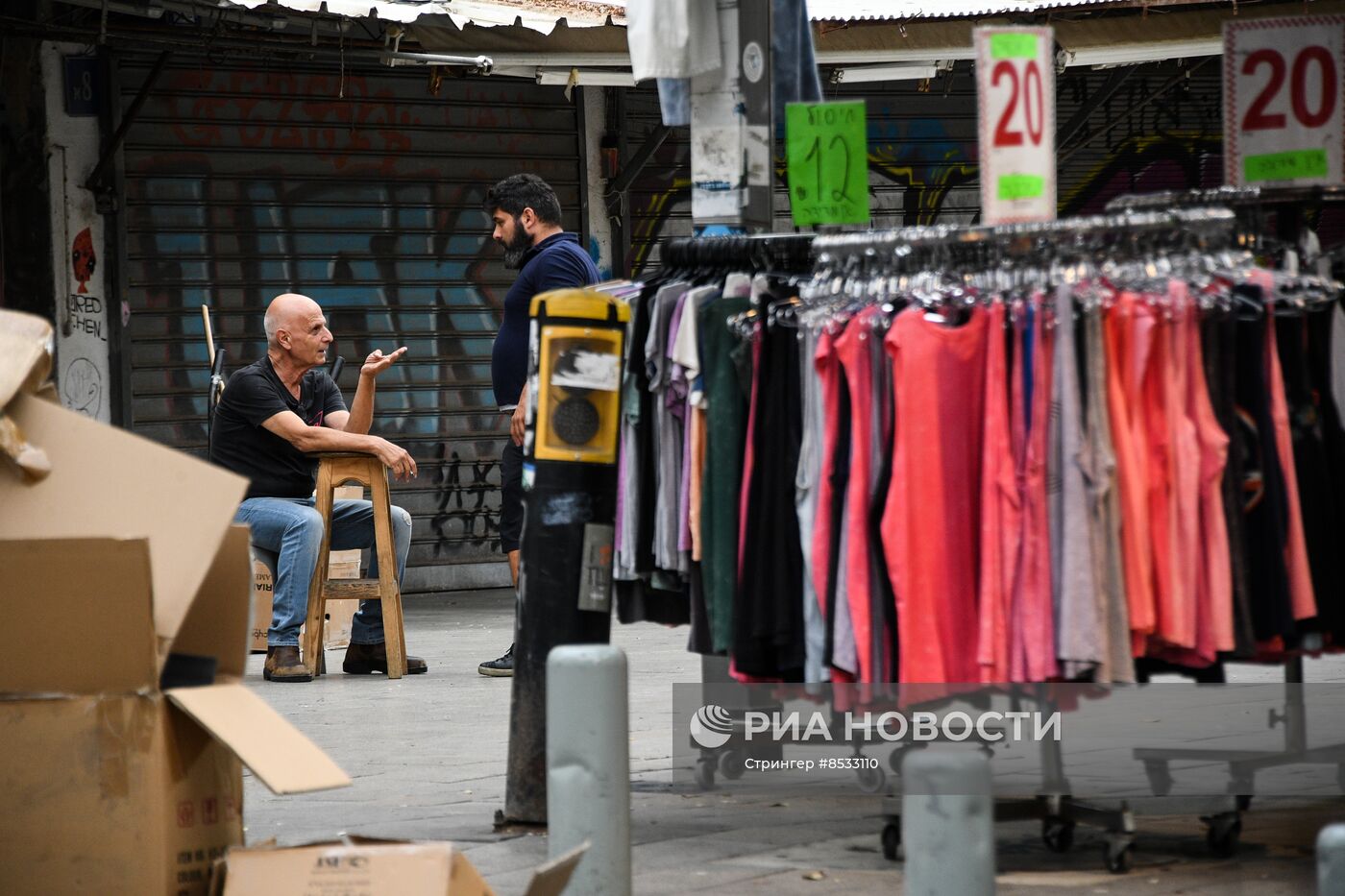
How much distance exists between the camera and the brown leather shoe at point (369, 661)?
8.83m

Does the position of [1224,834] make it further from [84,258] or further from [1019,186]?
[84,258]

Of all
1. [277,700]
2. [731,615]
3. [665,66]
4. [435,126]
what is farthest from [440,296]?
[731,615]

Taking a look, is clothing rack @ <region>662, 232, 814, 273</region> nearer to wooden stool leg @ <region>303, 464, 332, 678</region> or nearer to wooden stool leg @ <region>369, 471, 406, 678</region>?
wooden stool leg @ <region>369, 471, 406, 678</region>

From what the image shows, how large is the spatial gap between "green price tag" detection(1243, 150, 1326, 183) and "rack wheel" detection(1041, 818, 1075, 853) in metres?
1.82

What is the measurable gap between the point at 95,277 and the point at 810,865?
28.7ft

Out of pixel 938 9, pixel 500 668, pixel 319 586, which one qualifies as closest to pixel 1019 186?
pixel 500 668

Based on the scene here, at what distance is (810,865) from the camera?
4.59m

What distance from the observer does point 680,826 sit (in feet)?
16.9

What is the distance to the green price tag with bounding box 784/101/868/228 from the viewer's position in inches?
192

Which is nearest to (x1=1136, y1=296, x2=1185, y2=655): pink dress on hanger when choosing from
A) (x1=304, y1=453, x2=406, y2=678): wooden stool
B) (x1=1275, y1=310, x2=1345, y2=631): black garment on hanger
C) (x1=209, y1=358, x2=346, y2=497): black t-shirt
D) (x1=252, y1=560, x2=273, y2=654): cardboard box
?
(x1=1275, y1=310, x2=1345, y2=631): black garment on hanger

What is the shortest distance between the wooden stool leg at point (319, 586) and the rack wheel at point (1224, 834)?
4.90 m

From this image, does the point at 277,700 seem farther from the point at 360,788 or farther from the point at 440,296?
the point at 440,296

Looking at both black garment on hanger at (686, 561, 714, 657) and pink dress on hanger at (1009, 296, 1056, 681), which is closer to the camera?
pink dress on hanger at (1009, 296, 1056, 681)

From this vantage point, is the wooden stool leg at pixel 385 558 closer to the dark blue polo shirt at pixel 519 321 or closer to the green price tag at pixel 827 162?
the dark blue polo shirt at pixel 519 321
